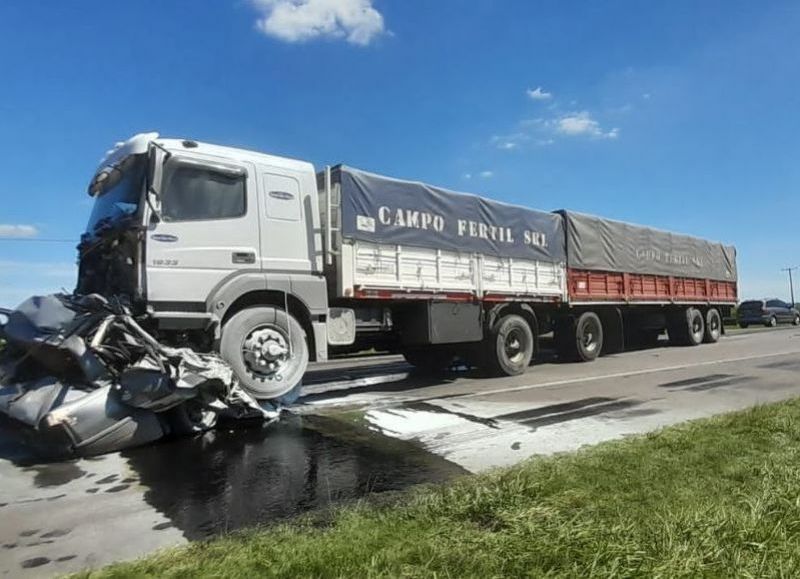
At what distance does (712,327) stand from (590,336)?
818 cm

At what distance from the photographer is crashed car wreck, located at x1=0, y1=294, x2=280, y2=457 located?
18.1 feet

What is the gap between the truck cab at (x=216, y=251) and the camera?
655 cm

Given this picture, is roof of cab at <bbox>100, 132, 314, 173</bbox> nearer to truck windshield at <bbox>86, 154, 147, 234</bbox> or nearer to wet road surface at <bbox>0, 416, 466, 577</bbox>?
truck windshield at <bbox>86, 154, 147, 234</bbox>

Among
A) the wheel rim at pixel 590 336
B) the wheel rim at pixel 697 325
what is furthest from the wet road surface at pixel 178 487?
the wheel rim at pixel 697 325

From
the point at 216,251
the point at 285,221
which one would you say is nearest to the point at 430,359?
the point at 285,221

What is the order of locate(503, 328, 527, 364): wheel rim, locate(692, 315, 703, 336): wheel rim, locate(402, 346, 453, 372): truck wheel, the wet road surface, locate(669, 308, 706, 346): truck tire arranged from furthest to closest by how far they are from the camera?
locate(692, 315, 703, 336): wheel rim
locate(669, 308, 706, 346): truck tire
locate(402, 346, 453, 372): truck wheel
locate(503, 328, 527, 364): wheel rim
the wet road surface

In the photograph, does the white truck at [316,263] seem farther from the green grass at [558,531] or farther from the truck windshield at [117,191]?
the green grass at [558,531]

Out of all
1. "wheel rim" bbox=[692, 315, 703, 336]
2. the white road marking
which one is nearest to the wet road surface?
the white road marking

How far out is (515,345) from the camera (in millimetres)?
11445

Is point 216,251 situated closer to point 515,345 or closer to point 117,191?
point 117,191

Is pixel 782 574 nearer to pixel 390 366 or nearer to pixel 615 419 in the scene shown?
pixel 615 419

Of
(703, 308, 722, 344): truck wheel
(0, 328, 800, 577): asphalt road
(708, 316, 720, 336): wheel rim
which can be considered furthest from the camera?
(708, 316, 720, 336): wheel rim

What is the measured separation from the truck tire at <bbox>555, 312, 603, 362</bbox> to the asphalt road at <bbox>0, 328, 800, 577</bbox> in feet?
8.95

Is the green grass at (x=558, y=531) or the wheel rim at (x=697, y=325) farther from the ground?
the wheel rim at (x=697, y=325)
